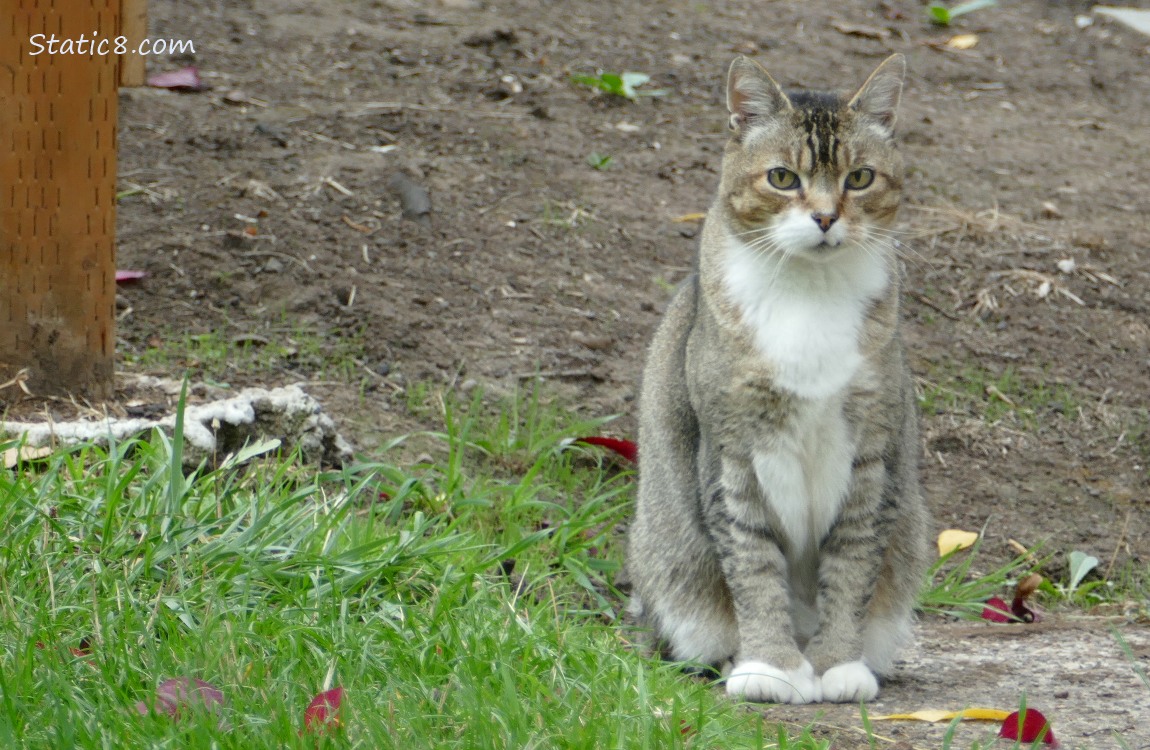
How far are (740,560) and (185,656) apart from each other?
4.36ft

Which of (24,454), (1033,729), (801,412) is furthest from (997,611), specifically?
(24,454)

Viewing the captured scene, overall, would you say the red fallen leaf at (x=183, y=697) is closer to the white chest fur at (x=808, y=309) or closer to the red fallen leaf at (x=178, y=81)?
the white chest fur at (x=808, y=309)

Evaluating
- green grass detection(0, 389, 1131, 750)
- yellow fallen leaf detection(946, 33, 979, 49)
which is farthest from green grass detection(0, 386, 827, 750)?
yellow fallen leaf detection(946, 33, 979, 49)

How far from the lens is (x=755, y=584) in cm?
313

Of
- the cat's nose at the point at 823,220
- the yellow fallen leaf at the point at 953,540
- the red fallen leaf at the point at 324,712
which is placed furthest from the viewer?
the yellow fallen leaf at the point at 953,540

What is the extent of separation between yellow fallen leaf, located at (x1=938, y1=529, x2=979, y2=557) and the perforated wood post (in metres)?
2.70

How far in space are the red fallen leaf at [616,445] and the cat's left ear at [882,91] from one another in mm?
1489

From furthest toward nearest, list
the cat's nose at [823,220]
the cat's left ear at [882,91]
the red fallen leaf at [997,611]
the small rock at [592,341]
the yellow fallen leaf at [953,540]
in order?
the small rock at [592,341]
the yellow fallen leaf at [953,540]
the red fallen leaf at [997,611]
the cat's left ear at [882,91]
the cat's nose at [823,220]

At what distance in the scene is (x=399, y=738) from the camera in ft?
7.33

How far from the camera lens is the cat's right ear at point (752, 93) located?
3.24 meters

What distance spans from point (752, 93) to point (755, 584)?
49.0 inches

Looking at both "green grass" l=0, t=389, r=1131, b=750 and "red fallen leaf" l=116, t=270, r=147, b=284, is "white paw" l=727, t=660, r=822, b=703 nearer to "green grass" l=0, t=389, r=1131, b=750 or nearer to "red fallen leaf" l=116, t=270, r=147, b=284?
"green grass" l=0, t=389, r=1131, b=750

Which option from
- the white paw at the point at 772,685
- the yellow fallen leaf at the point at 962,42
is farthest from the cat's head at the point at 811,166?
the yellow fallen leaf at the point at 962,42

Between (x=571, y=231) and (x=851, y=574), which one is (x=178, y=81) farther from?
(x=851, y=574)
